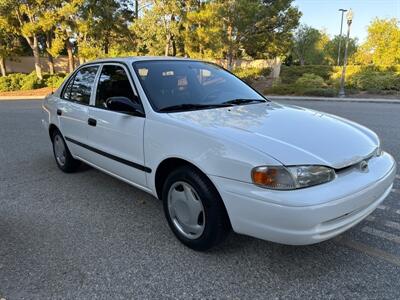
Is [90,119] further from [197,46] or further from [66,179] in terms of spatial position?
[197,46]

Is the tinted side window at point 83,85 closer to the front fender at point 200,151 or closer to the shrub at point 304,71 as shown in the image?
the front fender at point 200,151

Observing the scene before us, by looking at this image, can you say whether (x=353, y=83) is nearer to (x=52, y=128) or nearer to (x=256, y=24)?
(x=256, y=24)

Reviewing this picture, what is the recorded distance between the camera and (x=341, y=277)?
269 centimetres

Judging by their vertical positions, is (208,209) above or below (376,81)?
below

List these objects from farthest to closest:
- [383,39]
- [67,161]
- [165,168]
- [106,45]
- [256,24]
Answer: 1. [383,39]
2. [106,45]
3. [256,24]
4. [67,161]
5. [165,168]

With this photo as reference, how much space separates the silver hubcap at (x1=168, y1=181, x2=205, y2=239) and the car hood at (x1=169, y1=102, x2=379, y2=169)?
1.79 ft

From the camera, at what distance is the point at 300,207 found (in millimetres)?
2393

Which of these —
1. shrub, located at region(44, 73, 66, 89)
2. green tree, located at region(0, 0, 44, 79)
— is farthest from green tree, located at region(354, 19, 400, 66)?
green tree, located at region(0, 0, 44, 79)

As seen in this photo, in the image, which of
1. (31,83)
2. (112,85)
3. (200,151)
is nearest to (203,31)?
(31,83)

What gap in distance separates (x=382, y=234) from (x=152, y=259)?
203cm

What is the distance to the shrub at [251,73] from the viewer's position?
2634 centimetres

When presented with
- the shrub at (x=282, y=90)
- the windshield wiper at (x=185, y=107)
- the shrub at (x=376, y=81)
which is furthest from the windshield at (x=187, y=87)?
the shrub at (x=376, y=81)

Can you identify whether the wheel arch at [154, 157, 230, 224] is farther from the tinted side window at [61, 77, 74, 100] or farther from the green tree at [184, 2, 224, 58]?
the green tree at [184, 2, 224, 58]

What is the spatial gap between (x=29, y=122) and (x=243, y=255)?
9.24 m
